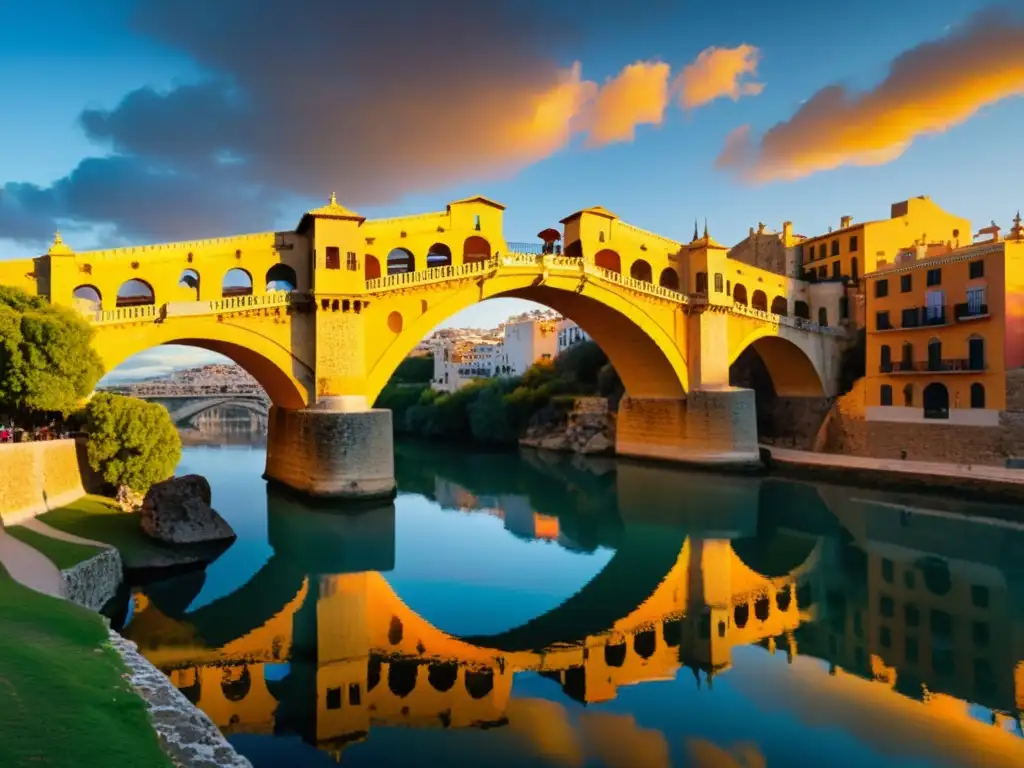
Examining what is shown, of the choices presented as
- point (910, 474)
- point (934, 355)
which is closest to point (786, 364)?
point (934, 355)

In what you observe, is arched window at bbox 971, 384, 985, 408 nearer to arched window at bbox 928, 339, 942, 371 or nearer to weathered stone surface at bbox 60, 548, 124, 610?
arched window at bbox 928, 339, 942, 371

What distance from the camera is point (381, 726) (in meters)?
8.16

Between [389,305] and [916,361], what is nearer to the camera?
[389,305]

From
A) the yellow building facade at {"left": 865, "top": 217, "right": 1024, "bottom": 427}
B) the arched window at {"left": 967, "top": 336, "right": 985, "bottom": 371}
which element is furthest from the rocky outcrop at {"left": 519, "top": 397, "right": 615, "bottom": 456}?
the arched window at {"left": 967, "top": 336, "right": 985, "bottom": 371}

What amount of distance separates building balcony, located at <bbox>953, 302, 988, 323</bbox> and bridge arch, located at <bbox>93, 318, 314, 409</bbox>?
22.9 metres

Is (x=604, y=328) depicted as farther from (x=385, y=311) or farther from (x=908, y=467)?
(x=908, y=467)

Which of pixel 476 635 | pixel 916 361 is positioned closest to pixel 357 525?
pixel 476 635

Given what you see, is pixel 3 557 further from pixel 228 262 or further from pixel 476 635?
pixel 228 262

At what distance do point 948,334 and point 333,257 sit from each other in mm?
22223

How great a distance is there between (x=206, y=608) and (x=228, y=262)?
42.2 ft

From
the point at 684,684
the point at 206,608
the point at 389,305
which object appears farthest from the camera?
the point at 389,305

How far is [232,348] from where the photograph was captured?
71.5 ft

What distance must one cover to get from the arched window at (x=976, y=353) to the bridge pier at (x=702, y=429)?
801 centimetres

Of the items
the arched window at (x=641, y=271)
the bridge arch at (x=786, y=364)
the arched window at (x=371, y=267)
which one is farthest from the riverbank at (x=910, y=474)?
the arched window at (x=371, y=267)
